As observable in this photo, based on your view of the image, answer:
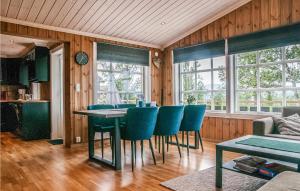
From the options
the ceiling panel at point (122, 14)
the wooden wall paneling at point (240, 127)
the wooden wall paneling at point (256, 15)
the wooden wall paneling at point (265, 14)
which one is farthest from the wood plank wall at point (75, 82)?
the wooden wall paneling at point (265, 14)

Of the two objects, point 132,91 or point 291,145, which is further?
point 132,91

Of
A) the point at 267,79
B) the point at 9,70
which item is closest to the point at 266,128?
the point at 267,79

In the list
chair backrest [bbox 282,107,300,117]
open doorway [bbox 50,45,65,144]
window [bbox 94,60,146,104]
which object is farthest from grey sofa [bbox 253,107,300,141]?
open doorway [bbox 50,45,65,144]

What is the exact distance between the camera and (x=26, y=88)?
776cm

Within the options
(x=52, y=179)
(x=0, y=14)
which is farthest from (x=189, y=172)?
(x=0, y=14)

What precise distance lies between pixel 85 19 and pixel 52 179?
2.84 meters

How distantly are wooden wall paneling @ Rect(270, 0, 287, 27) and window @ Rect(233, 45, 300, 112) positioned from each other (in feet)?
1.57

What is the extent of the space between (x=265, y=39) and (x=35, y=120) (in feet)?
17.4

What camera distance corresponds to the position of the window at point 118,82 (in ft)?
17.5

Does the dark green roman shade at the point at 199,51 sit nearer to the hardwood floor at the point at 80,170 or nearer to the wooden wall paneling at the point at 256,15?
the wooden wall paneling at the point at 256,15

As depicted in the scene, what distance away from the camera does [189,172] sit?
306 cm

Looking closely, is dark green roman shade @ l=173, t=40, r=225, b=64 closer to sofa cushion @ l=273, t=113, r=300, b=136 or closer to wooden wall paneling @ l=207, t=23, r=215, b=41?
wooden wall paneling @ l=207, t=23, r=215, b=41

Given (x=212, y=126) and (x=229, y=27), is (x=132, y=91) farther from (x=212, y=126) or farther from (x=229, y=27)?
(x=229, y=27)

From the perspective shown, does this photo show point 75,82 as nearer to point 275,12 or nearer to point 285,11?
point 275,12
